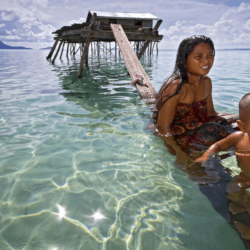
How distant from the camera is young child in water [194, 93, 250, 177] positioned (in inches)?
74.5

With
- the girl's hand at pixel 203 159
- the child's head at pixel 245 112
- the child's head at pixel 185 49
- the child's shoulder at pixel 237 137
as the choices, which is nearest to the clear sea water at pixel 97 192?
the girl's hand at pixel 203 159

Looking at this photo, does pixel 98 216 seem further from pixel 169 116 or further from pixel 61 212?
pixel 169 116

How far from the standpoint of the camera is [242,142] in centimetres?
221

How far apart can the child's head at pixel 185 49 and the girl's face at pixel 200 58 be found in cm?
4

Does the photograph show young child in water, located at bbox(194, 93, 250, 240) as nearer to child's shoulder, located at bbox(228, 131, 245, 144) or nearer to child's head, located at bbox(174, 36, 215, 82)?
child's shoulder, located at bbox(228, 131, 245, 144)

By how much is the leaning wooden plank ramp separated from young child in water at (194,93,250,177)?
2965 mm

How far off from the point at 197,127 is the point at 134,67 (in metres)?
3.54

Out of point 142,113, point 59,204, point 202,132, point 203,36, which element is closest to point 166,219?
point 59,204

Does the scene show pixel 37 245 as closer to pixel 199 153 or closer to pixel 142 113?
pixel 199 153

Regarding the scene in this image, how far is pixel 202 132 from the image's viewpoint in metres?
2.83

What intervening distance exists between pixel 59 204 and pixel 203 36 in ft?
8.34

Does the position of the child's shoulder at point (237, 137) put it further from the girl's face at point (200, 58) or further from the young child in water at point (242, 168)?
the girl's face at point (200, 58)

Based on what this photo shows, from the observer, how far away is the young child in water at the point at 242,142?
189 cm

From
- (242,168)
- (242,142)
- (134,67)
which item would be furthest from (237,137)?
(134,67)
